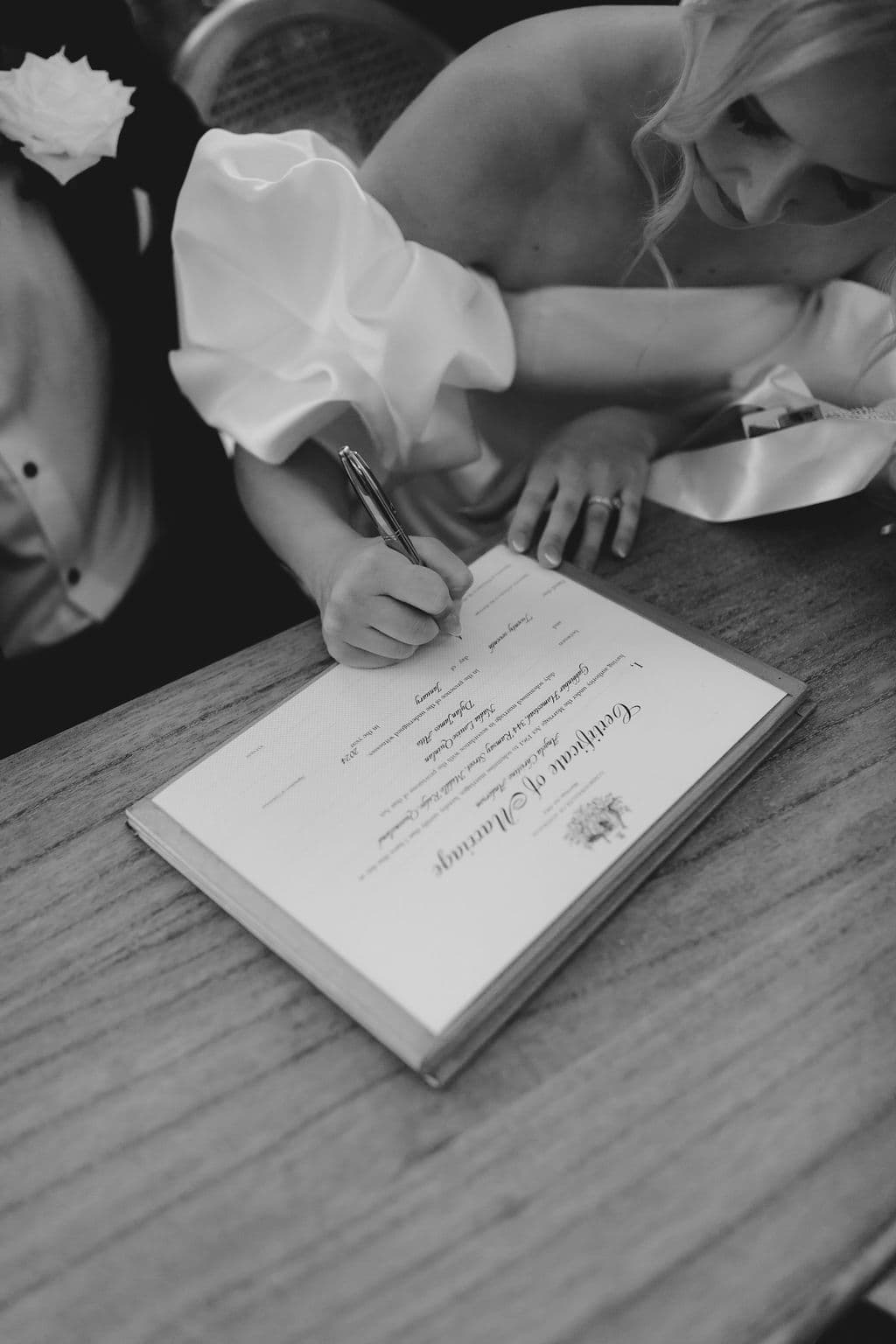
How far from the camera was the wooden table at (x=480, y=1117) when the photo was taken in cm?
Result: 38

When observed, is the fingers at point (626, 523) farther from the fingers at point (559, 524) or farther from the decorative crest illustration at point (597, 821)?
the decorative crest illustration at point (597, 821)

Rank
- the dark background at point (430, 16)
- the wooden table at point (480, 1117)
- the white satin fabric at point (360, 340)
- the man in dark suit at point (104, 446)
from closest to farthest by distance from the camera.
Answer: the wooden table at point (480, 1117) < the white satin fabric at point (360, 340) < the man in dark suit at point (104, 446) < the dark background at point (430, 16)

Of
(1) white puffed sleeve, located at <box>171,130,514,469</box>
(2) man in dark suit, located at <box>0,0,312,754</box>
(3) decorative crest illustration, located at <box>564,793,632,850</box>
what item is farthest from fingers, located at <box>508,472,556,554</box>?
(2) man in dark suit, located at <box>0,0,312,754</box>

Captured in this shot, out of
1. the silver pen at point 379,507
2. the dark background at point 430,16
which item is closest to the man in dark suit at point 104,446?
the dark background at point 430,16

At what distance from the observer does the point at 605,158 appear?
2.73 ft

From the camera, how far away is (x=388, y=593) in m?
0.61

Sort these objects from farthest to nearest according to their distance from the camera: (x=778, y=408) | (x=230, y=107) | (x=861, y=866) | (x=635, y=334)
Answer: (x=230, y=107) → (x=635, y=334) → (x=778, y=408) → (x=861, y=866)

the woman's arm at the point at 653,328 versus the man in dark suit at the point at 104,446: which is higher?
the woman's arm at the point at 653,328

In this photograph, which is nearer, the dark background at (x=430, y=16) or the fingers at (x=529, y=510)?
the fingers at (x=529, y=510)

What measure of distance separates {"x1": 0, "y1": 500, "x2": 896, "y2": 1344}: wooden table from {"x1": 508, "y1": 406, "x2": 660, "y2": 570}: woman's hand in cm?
22

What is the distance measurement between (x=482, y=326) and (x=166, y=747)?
0.46 m

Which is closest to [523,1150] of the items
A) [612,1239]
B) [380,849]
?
[612,1239]

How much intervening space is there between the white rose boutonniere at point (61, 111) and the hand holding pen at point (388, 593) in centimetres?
39

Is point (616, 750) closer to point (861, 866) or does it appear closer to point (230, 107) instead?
point (861, 866)
